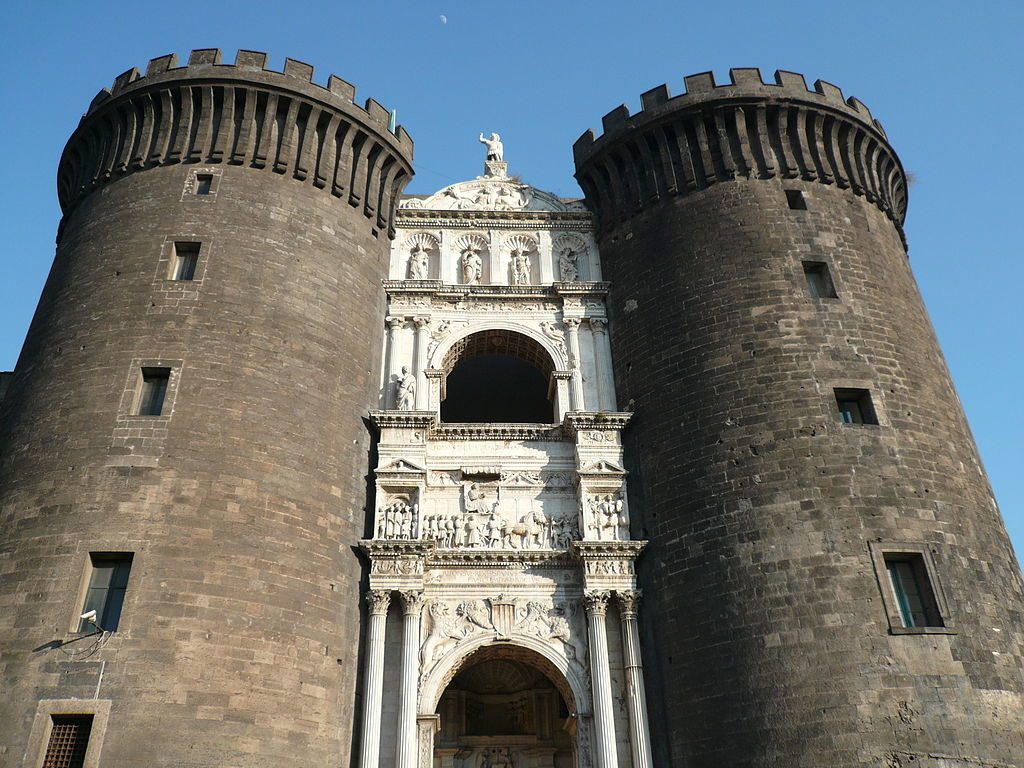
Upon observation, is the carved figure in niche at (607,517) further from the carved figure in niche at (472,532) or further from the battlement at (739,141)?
the battlement at (739,141)

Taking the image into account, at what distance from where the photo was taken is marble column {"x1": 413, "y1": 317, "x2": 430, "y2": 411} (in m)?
19.3

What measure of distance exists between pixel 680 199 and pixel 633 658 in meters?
10.7

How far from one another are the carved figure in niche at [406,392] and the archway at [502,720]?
232 inches

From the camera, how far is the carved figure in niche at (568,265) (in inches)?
851

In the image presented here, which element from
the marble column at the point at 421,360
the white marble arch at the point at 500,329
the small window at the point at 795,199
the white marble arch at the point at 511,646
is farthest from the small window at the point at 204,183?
the small window at the point at 795,199

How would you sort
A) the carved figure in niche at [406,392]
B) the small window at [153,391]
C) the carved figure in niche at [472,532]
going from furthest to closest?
the carved figure in niche at [406,392] → the carved figure in niche at [472,532] → the small window at [153,391]

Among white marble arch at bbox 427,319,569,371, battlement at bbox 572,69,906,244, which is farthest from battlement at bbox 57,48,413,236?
battlement at bbox 572,69,906,244

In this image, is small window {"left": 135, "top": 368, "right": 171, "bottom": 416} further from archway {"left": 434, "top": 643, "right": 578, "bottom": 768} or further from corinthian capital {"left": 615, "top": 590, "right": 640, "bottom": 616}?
corinthian capital {"left": 615, "top": 590, "right": 640, "bottom": 616}

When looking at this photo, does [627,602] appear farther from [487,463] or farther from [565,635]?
[487,463]

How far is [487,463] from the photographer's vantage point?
18547mm

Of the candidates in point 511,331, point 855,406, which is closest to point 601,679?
point 855,406

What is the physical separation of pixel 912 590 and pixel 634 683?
5217 millimetres

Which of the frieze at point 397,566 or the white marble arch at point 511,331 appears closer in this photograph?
the frieze at point 397,566

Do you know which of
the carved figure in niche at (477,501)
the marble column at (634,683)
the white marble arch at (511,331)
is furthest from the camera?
the white marble arch at (511,331)
